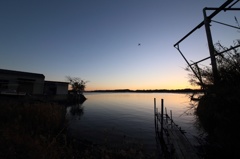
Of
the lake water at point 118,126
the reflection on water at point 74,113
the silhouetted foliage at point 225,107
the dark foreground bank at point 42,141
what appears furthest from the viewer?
the reflection on water at point 74,113

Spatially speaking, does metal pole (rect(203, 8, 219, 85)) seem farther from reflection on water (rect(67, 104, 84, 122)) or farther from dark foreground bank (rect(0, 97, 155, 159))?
reflection on water (rect(67, 104, 84, 122))

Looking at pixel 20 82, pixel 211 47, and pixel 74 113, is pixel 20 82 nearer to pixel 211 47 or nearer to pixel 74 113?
pixel 74 113

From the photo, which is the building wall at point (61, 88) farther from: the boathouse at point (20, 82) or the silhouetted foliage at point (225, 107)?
the silhouetted foliage at point (225, 107)

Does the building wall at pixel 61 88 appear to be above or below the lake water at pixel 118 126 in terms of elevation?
above

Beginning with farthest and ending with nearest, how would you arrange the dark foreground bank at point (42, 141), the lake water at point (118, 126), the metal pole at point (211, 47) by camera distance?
the lake water at point (118, 126)
the dark foreground bank at point (42, 141)
the metal pole at point (211, 47)

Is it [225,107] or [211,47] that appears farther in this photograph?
[211,47]

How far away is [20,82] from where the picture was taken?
31.9 m

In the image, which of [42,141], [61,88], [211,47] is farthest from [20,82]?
[211,47]

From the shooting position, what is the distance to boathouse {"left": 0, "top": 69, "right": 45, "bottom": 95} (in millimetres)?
29547

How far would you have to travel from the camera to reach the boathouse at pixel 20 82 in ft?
96.9

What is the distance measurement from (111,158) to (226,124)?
19.4ft

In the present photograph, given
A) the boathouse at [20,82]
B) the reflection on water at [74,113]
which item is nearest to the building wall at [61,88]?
the boathouse at [20,82]

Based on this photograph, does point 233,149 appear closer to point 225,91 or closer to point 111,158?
point 225,91

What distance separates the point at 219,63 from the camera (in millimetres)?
5980
